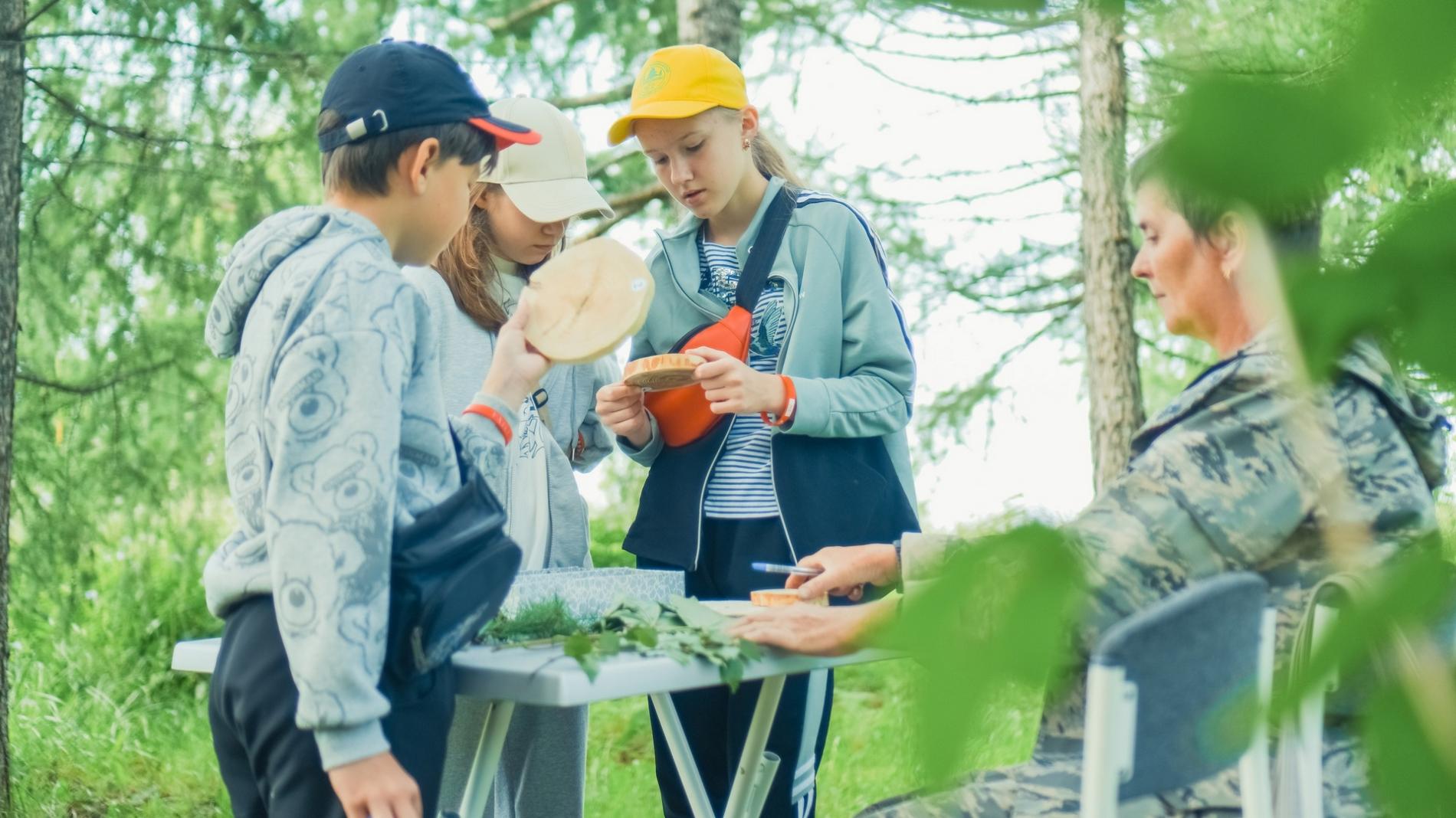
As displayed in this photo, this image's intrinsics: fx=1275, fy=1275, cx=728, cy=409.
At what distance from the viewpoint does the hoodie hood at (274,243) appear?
1.55 metres

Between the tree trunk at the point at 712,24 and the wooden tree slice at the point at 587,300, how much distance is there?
2307mm

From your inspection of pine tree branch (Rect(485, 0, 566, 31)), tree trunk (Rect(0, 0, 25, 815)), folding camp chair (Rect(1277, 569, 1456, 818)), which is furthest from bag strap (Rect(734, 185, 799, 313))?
pine tree branch (Rect(485, 0, 566, 31))

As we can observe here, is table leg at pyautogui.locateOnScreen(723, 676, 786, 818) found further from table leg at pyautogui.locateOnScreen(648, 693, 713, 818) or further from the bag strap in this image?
the bag strap

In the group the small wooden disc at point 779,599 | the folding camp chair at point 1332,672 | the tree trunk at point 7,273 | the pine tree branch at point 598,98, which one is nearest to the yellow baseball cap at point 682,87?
the small wooden disc at point 779,599

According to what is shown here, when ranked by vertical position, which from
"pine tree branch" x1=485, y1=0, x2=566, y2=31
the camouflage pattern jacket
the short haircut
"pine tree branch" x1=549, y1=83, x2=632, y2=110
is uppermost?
"pine tree branch" x1=485, y1=0, x2=566, y2=31

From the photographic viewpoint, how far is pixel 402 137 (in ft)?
5.38

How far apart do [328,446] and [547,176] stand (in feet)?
3.45

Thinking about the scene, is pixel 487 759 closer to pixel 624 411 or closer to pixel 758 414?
pixel 624 411

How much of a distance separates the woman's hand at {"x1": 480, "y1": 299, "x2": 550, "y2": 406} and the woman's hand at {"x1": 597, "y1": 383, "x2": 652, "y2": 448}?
0.35 meters

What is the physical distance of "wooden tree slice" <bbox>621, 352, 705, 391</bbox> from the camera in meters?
2.05

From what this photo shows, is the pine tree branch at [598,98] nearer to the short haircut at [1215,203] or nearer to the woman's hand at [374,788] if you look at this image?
the woman's hand at [374,788]

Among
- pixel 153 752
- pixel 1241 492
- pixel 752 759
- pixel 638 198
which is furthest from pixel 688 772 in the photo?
pixel 638 198

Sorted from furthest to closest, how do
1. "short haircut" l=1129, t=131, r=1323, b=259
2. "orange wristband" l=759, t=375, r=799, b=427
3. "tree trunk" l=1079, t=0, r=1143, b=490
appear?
"tree trunk" l=1079, t=0, r=1143, b=490, "orange wristband" l=759, t=375, r=799, b=427, "short haircut" l=1129, t=131, r=1323, b=259

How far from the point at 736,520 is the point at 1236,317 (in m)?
1.08
